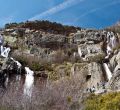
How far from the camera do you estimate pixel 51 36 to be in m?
61.9

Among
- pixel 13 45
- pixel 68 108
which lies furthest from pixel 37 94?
pixel 13 45

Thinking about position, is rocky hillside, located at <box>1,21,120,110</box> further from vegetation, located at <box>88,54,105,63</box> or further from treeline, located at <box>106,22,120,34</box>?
treeline, located at <box>106,22,120,34</box>

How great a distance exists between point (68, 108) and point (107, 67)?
23.7 meters

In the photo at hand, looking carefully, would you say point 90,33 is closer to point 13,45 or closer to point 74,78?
point 13,45

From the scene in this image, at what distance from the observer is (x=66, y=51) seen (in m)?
57.3

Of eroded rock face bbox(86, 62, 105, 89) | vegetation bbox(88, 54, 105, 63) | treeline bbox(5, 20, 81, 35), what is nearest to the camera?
eroded rock face bbox(86, 62, 105, 89)

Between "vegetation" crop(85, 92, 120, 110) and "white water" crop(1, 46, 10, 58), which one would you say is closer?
"vegetation" crop(85, 92, 120, 110)

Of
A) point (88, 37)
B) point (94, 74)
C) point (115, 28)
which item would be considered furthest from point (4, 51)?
point (115, 28)

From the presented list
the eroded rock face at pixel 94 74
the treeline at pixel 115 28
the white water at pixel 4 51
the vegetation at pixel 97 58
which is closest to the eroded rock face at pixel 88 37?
the treeline at pixel 115 28

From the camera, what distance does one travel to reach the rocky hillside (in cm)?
4344

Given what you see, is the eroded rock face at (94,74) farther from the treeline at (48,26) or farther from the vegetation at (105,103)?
the treeline at (48,26)

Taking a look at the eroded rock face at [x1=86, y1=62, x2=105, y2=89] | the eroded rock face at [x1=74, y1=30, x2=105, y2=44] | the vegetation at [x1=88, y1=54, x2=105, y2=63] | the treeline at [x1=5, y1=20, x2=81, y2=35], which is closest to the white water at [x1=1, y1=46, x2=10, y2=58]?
the treeline at [x1=5, y1=20, x2=81, y2=35]

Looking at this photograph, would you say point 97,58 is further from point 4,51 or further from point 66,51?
point 4,51

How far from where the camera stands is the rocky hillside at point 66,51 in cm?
4344
